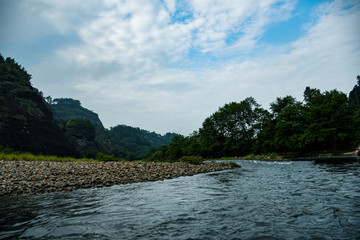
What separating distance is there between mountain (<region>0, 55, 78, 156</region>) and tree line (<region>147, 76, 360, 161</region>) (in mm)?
32683

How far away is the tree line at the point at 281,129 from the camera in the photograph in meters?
44.7

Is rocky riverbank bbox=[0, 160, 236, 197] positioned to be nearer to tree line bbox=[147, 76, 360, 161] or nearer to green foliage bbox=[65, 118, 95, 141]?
tree line bbox=[147, 76, 360, 161]

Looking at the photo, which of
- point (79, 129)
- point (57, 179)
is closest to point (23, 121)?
point (79, 129)

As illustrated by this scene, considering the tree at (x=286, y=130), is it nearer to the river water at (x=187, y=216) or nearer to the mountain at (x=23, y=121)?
the river water at (x=187, y=216)

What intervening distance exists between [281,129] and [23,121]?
69353 mm

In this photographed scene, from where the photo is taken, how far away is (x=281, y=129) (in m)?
54.2

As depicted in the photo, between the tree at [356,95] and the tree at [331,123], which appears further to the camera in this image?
the tree at [356,95]

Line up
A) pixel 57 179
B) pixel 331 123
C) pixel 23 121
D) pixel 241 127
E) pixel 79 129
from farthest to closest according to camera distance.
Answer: pixel 79 129 < pixel 241 127 < pixel 23 121 < pixel 331 123 < pixel 57 179

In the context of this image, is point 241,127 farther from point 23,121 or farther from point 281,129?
point 23,121

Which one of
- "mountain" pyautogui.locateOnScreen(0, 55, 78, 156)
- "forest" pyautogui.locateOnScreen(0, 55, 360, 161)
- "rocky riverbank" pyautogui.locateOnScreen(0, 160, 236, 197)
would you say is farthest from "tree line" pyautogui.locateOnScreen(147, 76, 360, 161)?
"rocky riverbank" pyautogui.locateOnScreen(0, 160, 236, 197)

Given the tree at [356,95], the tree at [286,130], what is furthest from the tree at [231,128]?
the tree at [356,95]

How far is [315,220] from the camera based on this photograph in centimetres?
491

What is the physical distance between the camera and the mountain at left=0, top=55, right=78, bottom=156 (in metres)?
52.3

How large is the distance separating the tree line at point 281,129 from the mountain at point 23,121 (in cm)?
3268
